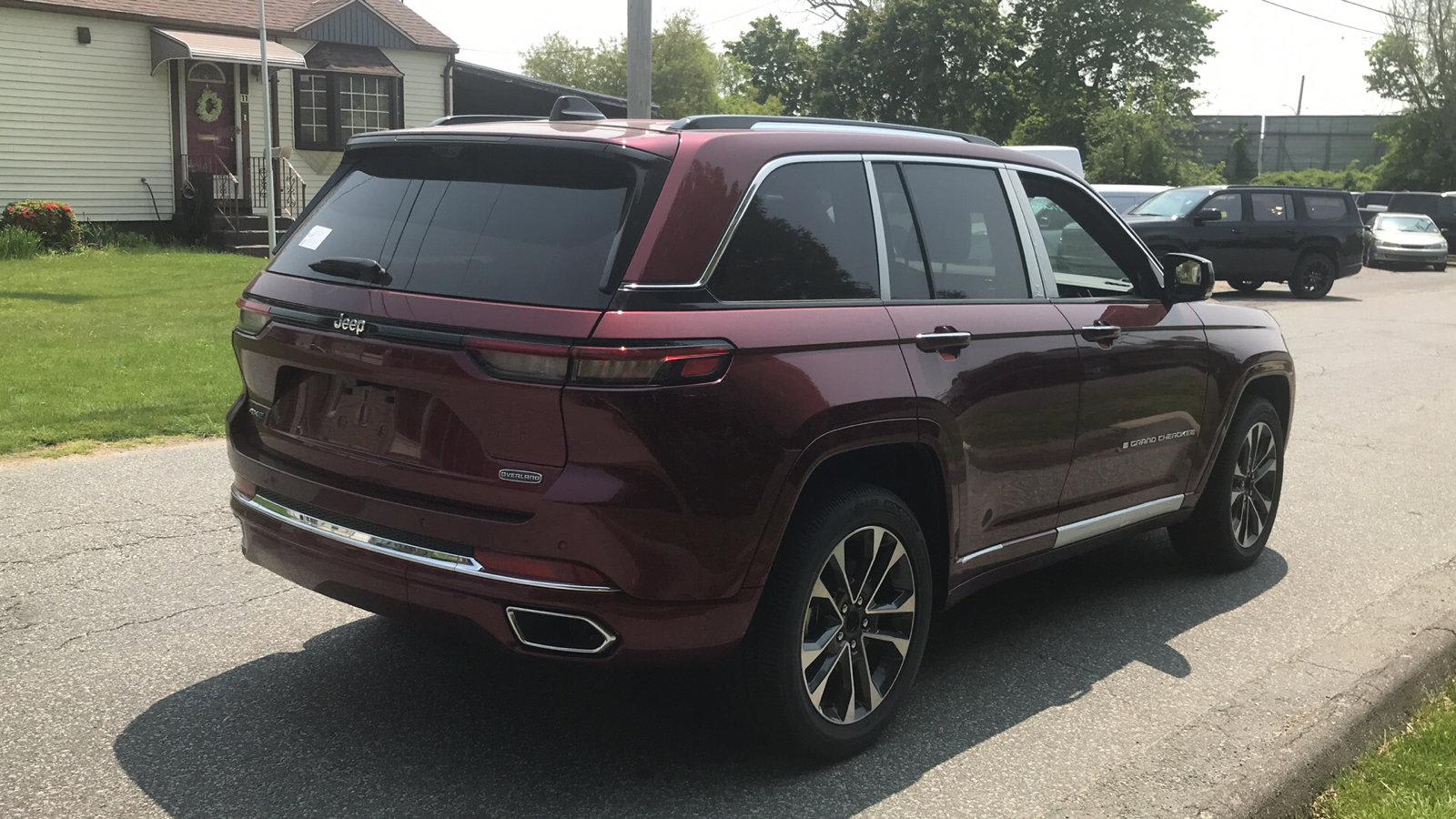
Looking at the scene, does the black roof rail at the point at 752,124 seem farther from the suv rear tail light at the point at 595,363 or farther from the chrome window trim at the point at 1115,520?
the chrome window trim at the point at 1115,520

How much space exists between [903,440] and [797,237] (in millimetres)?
666

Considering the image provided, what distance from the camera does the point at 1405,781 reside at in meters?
3.91

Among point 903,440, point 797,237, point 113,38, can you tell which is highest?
point 113,38

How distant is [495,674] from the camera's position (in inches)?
177

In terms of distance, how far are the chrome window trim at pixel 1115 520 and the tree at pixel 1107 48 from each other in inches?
2139

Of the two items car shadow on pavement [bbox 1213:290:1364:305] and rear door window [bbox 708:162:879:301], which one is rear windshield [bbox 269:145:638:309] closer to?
rear door window [bbox 708:162:879:301]

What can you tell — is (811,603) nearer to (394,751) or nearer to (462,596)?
(462,596)

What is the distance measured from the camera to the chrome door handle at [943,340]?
4.07 m

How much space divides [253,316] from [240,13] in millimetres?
23702

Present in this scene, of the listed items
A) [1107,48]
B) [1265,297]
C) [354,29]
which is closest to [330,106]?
[354,29]

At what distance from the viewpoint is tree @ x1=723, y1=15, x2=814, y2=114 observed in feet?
259

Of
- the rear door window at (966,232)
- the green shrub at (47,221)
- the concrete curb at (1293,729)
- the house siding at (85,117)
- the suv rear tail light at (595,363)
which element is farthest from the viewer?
the house siding at (85,117)

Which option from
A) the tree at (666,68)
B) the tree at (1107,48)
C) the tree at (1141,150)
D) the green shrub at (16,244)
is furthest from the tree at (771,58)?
the green shrub at (16,244)

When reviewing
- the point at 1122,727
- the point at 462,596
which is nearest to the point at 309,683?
the point at 462,596
